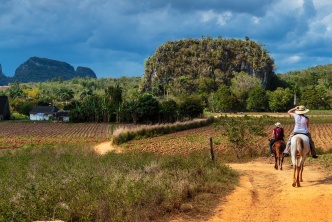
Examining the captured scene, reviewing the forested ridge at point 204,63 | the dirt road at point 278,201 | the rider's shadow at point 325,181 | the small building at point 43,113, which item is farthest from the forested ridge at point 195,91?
the rider's shadow at point 325,181

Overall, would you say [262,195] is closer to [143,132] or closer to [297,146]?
[297,146]

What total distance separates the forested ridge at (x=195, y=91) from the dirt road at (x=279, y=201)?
55.3 m

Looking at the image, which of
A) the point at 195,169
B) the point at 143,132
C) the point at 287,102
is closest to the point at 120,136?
the point at 143,132

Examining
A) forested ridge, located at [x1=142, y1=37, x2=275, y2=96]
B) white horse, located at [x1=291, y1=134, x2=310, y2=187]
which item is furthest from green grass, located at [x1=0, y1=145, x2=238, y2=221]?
forested ridge, located at [x1=142, y1=37, x2=275, y2=96]

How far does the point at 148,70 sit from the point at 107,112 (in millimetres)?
92005

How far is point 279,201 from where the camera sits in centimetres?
872

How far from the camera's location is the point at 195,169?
11266 millimetres

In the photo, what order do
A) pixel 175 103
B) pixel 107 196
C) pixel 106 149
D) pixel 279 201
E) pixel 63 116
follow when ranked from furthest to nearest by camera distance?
pixel 63 116
pixel 175 103
pixel 106 149
pixel 279 201
pixel 107 196

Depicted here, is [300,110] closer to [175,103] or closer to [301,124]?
[301,124]

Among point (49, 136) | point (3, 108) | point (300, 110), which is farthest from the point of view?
point (3, 108)

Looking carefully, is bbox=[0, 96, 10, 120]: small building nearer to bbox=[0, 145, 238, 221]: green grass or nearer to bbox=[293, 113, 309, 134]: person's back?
bbox=[0, 145, 238, 221]: green grass

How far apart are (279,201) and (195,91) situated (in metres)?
135

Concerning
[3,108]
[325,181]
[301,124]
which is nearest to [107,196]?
[301,124]

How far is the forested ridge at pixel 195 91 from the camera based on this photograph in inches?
2753
